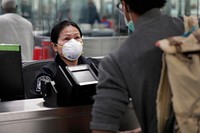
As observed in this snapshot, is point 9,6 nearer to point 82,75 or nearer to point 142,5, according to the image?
point 82,75

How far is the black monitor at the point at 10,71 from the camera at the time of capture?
4.91 ft

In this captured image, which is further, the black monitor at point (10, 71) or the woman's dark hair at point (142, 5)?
the black monitor at point (10, 71)

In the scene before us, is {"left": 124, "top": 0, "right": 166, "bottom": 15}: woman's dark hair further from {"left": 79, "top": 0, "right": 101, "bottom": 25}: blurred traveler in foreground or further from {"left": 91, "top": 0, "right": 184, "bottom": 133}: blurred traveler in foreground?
{"left": 79, "top": 0, "right": 101, "bottom": 25}: blurred traveler in foreground

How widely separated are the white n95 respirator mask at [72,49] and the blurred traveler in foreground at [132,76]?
3.11 ft

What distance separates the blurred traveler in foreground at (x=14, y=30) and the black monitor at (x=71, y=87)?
2.69m

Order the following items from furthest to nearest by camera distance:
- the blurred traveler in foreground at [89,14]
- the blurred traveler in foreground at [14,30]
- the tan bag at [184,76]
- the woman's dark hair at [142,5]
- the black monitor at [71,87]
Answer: the blurred traveler in foreground at [89,14]
the blurred traveler in foreground at [14,30]
the black monitor at [71,87]
the woman's dark hair at [142,5]
the tan bag at [184,76]

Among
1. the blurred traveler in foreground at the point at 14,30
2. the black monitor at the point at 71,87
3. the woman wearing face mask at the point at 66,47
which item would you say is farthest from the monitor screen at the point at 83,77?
the blurred traveler in foreground at the point at 14,30

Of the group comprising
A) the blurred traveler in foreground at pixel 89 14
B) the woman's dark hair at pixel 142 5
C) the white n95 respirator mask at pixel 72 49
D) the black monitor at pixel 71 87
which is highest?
the blurred traveler in foreground at pixel 89 14

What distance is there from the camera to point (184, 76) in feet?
3.47

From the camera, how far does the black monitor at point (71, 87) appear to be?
1329 millimetres

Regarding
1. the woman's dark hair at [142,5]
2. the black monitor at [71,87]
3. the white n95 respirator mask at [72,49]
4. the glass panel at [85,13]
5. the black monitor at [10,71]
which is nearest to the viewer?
the woman's dark hair at [142,5]

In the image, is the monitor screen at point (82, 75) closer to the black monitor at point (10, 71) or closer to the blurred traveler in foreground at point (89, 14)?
the black monitor at point (10, 71)

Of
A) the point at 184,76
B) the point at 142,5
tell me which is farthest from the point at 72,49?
the point at 184,76

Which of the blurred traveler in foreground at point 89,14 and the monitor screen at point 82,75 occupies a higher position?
the blurred traveler in foreground at point 89,14
